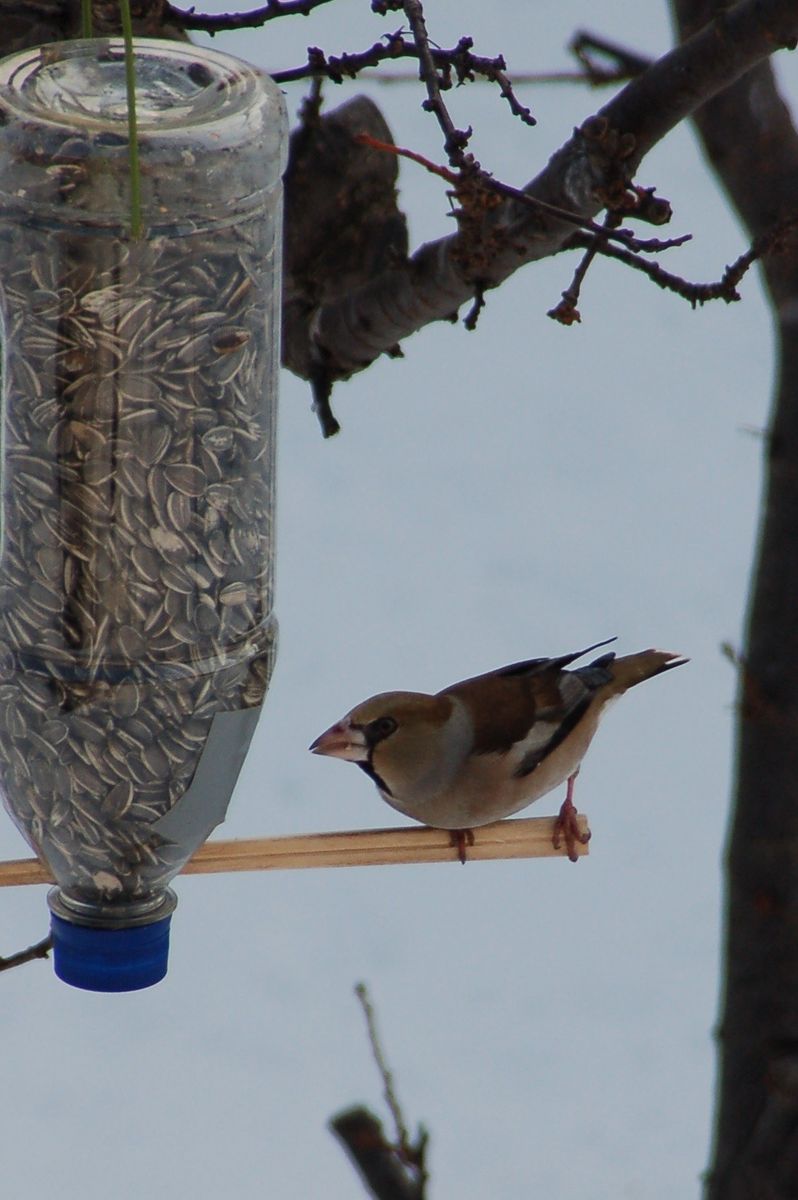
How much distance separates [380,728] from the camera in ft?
7.23

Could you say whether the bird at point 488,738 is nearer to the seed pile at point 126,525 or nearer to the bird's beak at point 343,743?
the bird's beak at point 343,743

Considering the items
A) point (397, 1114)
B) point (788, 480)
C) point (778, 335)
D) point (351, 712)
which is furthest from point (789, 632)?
point (397, 1114)

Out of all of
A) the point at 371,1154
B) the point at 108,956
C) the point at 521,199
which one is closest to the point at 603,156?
the point at 521,199

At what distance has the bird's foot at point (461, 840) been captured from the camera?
Answer: 2.00m

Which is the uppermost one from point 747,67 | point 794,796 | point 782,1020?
point 747,67

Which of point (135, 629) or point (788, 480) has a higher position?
point (135, 629)

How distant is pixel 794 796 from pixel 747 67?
1270mm

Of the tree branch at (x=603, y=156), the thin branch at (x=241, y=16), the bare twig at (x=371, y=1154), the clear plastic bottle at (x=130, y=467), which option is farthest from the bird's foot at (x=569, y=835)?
the thin branch at (x=241, y=16)

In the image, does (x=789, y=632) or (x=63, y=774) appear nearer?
(x=63, y=774)

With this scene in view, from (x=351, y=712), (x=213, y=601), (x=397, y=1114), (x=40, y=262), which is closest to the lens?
(x=40, y=262)

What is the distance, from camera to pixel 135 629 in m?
1.83

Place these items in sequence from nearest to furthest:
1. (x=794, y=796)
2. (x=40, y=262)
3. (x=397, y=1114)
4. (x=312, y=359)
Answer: (x=40, y=262)
(x=397, y=1114)
(x=312, y=359)
(x=794, y=796)

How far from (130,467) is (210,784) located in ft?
1.26

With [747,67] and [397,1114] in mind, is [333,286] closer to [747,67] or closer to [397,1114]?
[747,67]
